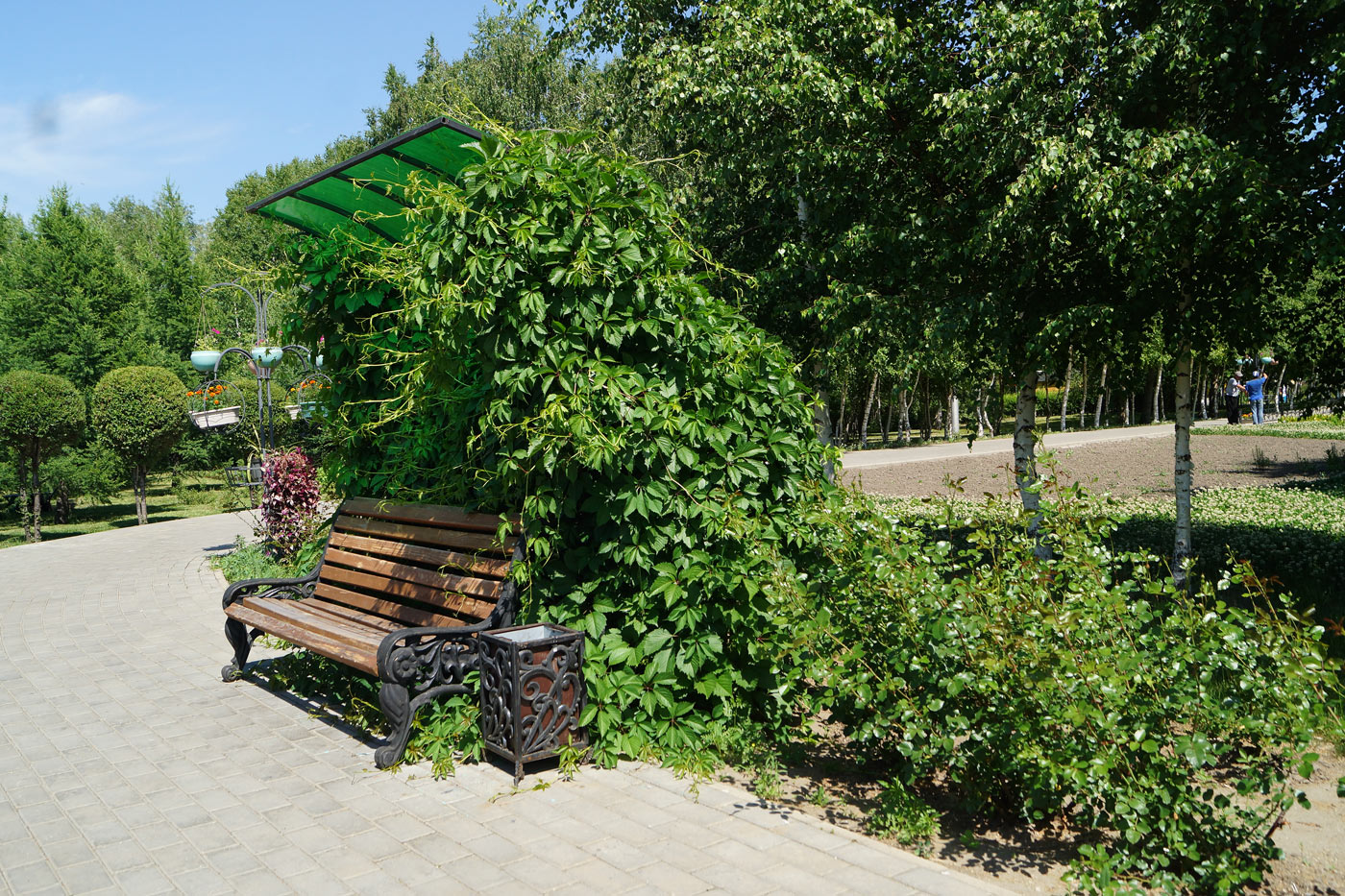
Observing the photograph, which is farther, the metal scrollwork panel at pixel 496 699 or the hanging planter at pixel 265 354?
the hanging planter at pixel 265 354

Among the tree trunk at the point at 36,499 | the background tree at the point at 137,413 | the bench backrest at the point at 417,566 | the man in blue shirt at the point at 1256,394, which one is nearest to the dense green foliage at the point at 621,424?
the bench backrest at the point at 417,566

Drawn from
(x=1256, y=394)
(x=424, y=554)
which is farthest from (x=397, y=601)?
(x=1256, y=394)

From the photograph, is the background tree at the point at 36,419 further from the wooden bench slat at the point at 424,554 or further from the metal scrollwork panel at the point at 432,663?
the metal scrollwork panel at the point at 432,663

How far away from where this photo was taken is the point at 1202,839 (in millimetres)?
3047

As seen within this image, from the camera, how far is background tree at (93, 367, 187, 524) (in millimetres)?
20453

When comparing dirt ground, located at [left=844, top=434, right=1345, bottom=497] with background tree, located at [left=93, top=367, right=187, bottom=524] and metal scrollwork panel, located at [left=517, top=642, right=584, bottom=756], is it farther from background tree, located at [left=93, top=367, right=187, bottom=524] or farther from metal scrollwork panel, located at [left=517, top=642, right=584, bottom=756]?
background tree, located at [left=93, top=367, right=187, bottom=524]

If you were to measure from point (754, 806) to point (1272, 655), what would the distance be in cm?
199

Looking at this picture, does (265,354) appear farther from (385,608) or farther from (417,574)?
(417,574)

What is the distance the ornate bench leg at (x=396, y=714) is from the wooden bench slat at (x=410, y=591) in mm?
539

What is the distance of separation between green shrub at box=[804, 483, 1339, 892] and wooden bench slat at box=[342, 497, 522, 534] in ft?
6.21

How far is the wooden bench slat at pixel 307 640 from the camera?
4523 mm

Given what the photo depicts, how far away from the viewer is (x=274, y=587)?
21.0 feet

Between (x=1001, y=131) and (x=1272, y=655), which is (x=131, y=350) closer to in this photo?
(x=1001, y=131)

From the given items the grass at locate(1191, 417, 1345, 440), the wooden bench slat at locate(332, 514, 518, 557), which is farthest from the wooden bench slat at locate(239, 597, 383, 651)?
the grass at locate(1191, 417, 1345, 440)
